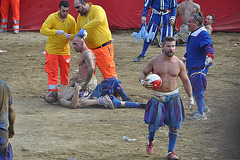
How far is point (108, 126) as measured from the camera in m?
6.99

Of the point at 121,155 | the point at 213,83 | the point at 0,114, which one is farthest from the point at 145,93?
the point at 0,114

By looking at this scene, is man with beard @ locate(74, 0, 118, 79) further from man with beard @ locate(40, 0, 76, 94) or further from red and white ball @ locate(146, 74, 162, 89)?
red and white ball @ locate(146, 74, 162, 89)

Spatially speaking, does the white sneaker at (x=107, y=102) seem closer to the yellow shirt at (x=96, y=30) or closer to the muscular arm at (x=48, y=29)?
→ the yellow shirt at (x=96, y=30)

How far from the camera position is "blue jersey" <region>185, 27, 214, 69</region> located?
7.19m

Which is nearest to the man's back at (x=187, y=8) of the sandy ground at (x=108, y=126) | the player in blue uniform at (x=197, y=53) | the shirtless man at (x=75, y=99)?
the sandy ground at (x=108, y=126)

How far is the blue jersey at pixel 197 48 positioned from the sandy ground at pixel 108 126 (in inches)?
44.4

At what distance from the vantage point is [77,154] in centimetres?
571

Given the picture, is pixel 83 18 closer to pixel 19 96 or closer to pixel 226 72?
pixel 19 96

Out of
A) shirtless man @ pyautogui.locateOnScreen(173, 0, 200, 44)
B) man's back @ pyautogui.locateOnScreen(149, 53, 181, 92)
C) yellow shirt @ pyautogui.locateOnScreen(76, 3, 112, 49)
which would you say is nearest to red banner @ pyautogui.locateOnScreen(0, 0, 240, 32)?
shirtless man @ pyautogui.locateOnScreen(173, 0, 200, 44)

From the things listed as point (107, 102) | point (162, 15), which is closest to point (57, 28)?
point (107, 102)

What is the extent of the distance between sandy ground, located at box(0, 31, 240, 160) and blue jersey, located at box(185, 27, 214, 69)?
113 cm

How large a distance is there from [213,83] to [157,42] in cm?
533

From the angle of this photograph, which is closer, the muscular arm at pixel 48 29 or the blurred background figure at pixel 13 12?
the muscular arm at pixel 48 29

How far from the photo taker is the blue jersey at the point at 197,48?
719cm
